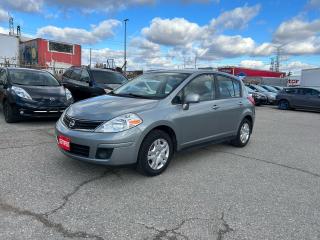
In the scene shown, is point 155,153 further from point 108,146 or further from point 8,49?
point 8,49

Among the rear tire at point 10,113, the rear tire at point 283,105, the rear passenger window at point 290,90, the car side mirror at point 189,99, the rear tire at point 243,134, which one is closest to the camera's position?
the car side mirror at point 189,99

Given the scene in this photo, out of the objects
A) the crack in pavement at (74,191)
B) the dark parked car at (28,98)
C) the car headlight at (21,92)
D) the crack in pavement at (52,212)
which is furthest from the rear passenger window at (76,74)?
the crack in pavement at (52,212)

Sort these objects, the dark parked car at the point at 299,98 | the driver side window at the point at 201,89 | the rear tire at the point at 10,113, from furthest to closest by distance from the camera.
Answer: the dark parked car at the point at 299,98
the rear tire at the point at 10,113
the driver side window at the point at 201,89

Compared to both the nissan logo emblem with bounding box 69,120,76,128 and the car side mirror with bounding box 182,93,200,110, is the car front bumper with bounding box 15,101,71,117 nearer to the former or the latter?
the nissan logo emblem with bounding box 69,120,76,128

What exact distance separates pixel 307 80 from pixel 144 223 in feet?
128

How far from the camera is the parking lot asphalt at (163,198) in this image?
3.13 m

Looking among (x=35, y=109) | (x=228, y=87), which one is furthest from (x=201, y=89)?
(x=35, y=109)

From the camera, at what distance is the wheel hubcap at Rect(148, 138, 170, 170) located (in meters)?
4.51

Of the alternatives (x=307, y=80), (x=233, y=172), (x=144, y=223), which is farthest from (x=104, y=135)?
(x=307, y=80)

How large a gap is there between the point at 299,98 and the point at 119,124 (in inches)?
673

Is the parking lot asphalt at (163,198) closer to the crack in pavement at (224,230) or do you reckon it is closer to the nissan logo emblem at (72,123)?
the crack in pavement at (224,230)

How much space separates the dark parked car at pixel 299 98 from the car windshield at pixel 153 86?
15.3 meters

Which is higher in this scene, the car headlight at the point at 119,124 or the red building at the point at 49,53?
the red building at the point at 49,53

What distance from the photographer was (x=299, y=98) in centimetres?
1872
